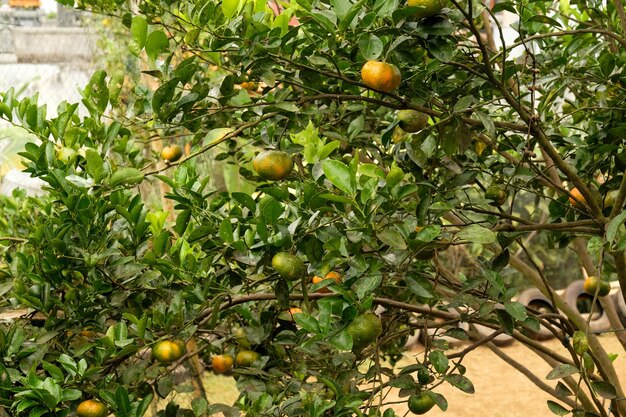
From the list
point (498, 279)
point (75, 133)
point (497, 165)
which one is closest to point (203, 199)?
point (75, 133)

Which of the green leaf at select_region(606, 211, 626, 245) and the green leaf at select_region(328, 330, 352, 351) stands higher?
the green leaf at select_region(606, 211, 626, 245)

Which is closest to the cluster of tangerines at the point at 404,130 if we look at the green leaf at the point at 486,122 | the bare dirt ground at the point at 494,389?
the green leaf at the point at 486,122

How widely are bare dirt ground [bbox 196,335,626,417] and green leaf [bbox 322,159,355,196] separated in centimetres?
220

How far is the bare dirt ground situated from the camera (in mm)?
3256

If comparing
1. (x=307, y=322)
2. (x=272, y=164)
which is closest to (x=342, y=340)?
(x=307, y=322)

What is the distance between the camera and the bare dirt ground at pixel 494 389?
3.26 metres

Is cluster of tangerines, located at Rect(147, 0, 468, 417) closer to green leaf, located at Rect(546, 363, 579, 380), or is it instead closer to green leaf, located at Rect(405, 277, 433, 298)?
green leaf, located at Rect(405, 277, 433, 298)

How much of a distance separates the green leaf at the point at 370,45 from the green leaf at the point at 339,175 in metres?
0.16

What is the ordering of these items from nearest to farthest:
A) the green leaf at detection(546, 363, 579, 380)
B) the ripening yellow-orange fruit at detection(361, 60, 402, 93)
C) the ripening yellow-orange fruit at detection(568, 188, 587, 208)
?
the ripening yellow-orange fruit at detection(361, 60, 402, 93) → the green leaf at detection(546, 363, 579, 380) → the ripening yellow-orange fruit at detection(568, 188, 587, 208)

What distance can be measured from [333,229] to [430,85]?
0.33 meters

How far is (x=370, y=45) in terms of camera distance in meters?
1.02

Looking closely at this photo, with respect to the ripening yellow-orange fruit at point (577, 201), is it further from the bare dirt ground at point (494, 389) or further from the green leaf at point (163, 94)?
the bare dirt ground at point (494, 389)

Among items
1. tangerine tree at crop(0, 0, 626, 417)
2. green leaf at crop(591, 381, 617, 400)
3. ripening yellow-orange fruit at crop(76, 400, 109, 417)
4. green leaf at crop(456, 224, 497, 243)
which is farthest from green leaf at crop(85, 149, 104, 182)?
green leaf at crop(591, 381, 617, 400)

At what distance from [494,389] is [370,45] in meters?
2.90
